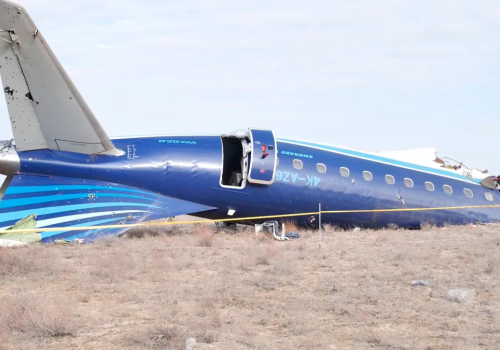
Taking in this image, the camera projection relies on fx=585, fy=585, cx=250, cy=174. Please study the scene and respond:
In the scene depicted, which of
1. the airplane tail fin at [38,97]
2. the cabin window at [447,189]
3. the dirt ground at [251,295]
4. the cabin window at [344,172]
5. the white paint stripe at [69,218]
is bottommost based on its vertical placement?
the dirt ground at [251,295]

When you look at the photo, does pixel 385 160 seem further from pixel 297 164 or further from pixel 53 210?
pixel 53 210

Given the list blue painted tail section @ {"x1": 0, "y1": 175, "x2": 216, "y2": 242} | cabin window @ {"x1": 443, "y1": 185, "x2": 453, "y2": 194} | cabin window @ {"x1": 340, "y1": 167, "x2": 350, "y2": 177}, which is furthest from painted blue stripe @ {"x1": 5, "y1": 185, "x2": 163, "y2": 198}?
cabin window @ {"x1": 443, "y1": 185, "x2": 453, "y2": 194}

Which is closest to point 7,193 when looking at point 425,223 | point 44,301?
point 44,301

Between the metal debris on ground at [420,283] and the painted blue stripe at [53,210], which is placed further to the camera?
the painted blue stripe at [53,210]

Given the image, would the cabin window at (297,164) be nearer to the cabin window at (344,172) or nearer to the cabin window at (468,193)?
the cabin window at (344,172)

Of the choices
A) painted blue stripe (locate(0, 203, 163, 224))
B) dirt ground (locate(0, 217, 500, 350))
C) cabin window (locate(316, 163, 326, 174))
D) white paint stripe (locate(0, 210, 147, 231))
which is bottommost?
dirt ground (locate(0, 217, 500, 350))

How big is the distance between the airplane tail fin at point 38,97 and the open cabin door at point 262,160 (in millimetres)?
4773

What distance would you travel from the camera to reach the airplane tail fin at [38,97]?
15.4 metres

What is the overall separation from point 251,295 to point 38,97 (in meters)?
9.21

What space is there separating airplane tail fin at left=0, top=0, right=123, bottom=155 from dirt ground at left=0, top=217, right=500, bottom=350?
3.27 metres

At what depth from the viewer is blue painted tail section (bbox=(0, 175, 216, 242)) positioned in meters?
16.4

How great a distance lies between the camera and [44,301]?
1036cm

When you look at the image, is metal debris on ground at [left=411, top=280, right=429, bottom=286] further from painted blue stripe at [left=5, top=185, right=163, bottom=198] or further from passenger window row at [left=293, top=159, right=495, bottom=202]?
painted blue stripe at [left=5, top=185, right=163, bottom=198]

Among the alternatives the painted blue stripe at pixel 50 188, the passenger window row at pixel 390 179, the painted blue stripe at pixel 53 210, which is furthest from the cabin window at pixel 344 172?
the painted blue stripe at pixel 50 188
